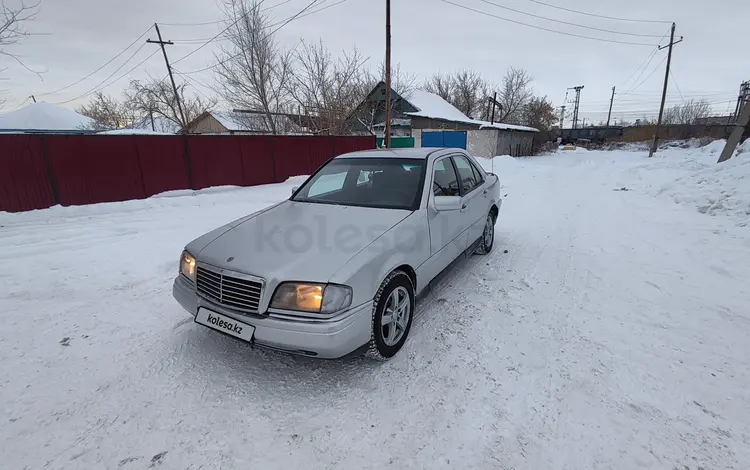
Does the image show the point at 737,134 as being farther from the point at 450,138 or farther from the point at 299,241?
the point at 450,138

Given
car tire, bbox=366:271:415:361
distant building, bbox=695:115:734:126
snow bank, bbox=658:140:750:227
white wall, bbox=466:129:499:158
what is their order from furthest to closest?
distant building, bbox=695:115:734:126 < white wall, bbox=466:129:499:158 < snow bank, bbox=658:140:750:227 < car tire, bbox=366:271:415:361

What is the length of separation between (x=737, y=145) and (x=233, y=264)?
15.5 m

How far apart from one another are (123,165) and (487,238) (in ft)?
29.0

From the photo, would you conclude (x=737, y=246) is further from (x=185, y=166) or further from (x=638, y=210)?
(x=185, y=166)

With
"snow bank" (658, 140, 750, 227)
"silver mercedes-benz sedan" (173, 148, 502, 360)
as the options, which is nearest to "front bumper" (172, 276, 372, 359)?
→ "silver mercedes-benz sedan" (173, 148, 502, 360)

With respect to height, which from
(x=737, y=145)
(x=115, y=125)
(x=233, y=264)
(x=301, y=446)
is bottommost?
(x=301, y=446)

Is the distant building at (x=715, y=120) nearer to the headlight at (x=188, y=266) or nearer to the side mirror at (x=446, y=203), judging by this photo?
the side mirror at (x=446, y=203)

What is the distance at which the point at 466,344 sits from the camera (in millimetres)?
2773

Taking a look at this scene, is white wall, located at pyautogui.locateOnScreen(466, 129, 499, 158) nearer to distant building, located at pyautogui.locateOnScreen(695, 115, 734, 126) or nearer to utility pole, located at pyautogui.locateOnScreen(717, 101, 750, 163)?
utility pole, located at pyautogui.locateOnScreen(717, 101, 750, 163)

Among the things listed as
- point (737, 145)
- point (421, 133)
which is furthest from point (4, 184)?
point (421, 133)

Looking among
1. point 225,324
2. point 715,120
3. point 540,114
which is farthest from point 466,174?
point 715,120

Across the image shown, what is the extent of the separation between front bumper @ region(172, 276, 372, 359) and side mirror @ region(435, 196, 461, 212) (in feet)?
4.06

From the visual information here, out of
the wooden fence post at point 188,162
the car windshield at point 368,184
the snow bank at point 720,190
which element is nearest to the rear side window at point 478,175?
the car windshield at point 368,184

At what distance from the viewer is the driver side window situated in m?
3.33
